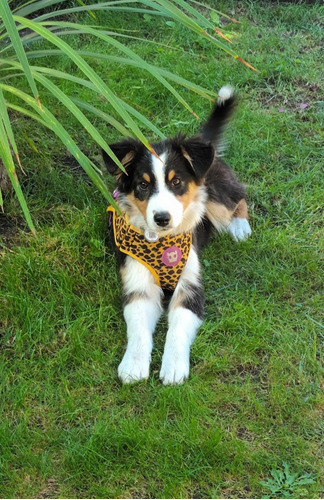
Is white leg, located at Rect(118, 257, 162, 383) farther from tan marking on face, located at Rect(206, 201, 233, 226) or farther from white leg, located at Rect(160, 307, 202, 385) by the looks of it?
tan marking on face, located at Rect(206, 201, 233, 226)

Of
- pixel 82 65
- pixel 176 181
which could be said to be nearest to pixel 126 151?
pixel 176 181

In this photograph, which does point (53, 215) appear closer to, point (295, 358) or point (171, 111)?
point (171, 111)

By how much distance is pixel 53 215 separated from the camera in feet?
13.3

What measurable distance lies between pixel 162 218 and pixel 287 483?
1.39 metres

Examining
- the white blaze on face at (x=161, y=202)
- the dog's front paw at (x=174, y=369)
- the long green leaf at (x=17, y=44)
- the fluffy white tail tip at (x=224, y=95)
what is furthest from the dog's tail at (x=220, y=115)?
the long green leaf at (x=17, y=44)

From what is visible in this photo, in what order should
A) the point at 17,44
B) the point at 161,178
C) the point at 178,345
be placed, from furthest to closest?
the point at 161,178
the point at 178,345
the point at 17,44

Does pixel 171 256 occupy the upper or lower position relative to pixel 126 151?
lower

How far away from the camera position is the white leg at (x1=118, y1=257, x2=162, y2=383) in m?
3.13

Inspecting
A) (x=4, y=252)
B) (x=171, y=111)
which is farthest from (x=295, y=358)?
(x=171, y=111)

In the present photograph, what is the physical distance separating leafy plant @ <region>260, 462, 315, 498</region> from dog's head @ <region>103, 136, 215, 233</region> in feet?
4.36

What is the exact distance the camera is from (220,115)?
4305 millimetres

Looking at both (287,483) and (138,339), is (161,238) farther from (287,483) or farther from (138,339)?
(287,483)

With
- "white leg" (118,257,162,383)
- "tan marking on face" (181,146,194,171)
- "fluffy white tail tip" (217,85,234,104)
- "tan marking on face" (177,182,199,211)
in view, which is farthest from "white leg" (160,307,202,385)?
"fluffy white tail tip" (217,85,234,104)

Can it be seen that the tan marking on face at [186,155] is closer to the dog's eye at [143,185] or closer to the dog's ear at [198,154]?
the dog's ear at [198,154]
